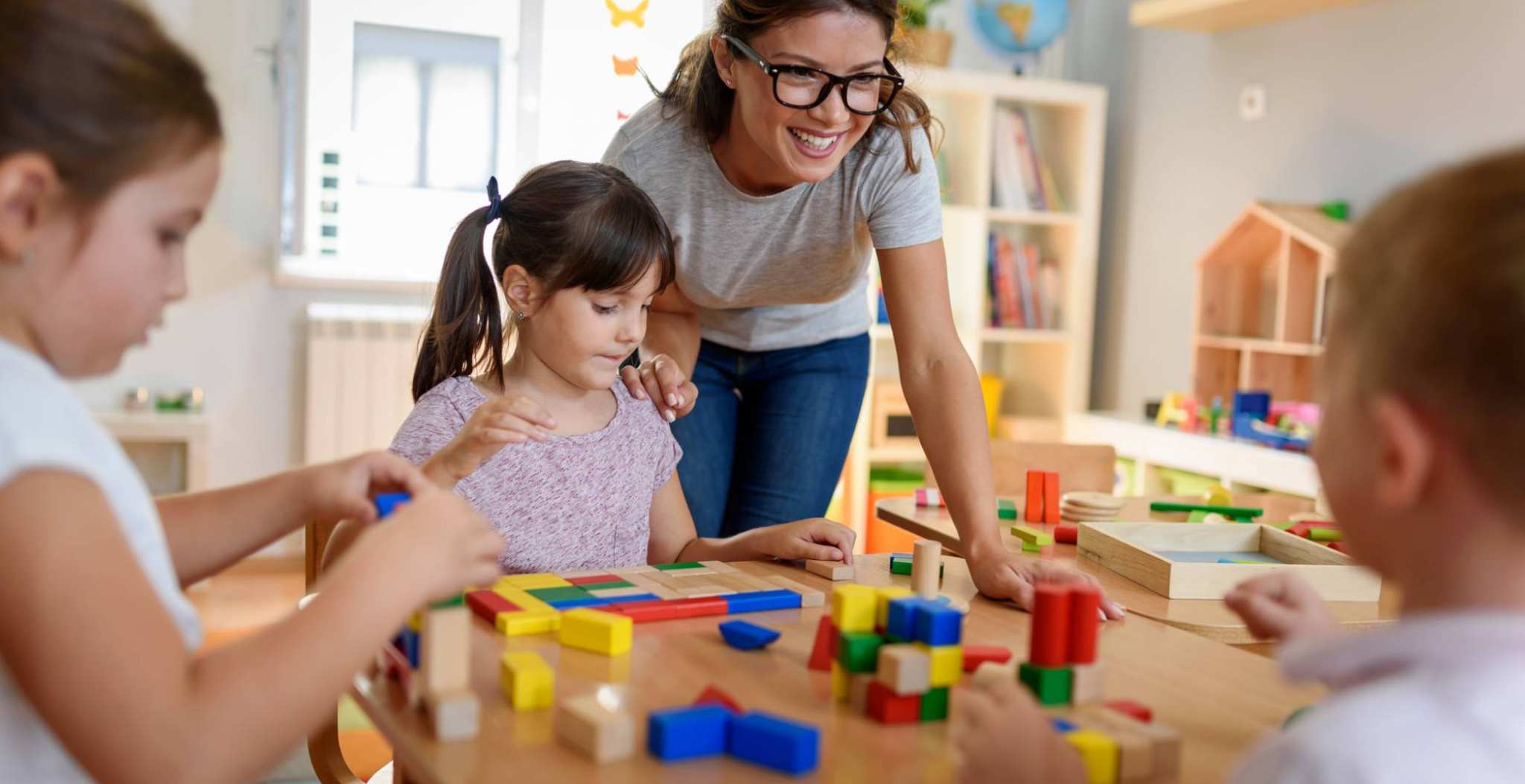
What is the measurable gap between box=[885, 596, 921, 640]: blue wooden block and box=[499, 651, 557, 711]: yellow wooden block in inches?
10.2

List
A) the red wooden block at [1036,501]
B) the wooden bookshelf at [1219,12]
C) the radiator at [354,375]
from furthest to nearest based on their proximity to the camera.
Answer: the radiator at [354,375] < the wooden bookshelf at [1219,12] < the red wooden block at [1036,501]

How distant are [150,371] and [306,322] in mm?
511

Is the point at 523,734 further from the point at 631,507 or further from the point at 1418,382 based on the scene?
the point at 631,507

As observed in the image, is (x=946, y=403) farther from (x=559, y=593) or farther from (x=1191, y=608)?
(x=559, y=593)

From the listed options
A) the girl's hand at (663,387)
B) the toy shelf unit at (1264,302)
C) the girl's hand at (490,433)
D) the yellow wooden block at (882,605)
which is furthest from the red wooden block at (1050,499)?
the toy shelf unit at (1264,302)

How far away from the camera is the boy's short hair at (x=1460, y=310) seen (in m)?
0.62

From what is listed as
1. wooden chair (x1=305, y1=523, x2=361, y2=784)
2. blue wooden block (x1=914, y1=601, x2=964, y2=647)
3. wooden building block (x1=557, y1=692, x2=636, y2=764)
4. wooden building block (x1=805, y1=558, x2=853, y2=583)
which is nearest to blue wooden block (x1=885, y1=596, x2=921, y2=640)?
blue wooden block (x1=914, y1=601, x2=964, y2=647)

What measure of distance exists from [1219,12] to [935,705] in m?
3.51

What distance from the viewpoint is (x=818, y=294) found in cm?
206

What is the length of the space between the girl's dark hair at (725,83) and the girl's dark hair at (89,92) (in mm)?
996

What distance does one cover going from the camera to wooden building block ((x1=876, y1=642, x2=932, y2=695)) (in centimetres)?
91

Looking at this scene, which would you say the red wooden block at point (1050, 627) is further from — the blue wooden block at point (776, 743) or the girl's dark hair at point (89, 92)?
the girl's dark hair at point (89, 92)

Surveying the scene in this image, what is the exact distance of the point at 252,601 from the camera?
3.93 m

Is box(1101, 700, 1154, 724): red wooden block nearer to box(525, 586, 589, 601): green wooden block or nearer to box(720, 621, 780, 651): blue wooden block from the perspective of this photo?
box(720, 621, 780, 651): blue wooden block
